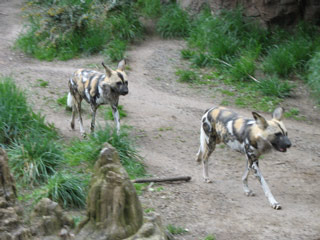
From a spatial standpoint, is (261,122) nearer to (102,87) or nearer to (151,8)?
(102,87)

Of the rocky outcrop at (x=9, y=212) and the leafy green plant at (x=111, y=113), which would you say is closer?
the rocky outcrop at (x=9, y=212)

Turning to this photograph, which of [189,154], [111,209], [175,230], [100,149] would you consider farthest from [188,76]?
[111,209]

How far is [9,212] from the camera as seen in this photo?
9.42ft

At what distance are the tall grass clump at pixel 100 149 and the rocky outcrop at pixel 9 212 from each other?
96.4 inches

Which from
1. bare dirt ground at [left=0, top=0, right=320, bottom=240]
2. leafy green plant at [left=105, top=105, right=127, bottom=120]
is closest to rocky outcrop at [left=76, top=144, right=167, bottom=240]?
bare dirt ground at [left=0, top=0, right=320, bottom=240]

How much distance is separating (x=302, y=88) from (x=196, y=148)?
2.99 metres

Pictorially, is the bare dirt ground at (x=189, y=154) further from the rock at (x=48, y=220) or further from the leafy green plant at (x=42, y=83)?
the rock at (x=48, y=220)

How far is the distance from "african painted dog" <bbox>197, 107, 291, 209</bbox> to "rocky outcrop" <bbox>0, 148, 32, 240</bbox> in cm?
272

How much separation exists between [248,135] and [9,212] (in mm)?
2993

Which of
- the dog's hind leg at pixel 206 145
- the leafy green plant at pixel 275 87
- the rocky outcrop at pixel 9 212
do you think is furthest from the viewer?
the leafy green plant at pixel 275 87

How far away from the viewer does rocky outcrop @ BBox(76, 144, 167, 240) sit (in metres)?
3.06

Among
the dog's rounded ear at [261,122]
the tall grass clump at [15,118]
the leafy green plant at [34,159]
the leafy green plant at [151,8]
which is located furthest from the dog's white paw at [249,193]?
the leafy green plant at [151,8]

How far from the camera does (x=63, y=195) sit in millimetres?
4805

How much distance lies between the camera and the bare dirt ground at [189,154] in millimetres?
4859
